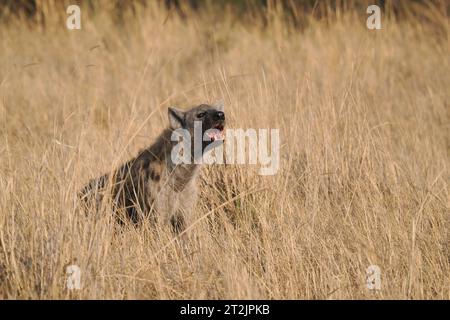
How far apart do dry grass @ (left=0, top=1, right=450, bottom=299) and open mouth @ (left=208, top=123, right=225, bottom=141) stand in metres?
0.27

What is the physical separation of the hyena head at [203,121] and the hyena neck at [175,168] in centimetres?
14

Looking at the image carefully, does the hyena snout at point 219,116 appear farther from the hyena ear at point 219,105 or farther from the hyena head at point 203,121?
the hyena ear at point 219,105

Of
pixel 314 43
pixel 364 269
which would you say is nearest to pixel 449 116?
pixel 314 43

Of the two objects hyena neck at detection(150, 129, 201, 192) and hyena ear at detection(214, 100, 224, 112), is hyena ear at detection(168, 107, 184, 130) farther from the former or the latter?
hyena ear at detection(214, 100, 224, 112)

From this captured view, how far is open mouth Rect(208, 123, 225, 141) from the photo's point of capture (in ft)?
18.3

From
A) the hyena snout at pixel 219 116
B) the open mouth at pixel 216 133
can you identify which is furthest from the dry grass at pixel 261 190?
the hyena snout at pixel 219 116

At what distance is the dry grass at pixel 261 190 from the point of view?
4078mm

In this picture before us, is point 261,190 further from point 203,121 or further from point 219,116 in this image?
point 203,121

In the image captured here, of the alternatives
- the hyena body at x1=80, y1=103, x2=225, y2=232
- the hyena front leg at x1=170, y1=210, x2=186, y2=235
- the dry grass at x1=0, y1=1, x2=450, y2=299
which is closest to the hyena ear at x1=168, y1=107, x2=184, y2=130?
the hyena body at x1=80, y1=103, x2=225, y2=232

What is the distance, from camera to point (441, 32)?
10719mm

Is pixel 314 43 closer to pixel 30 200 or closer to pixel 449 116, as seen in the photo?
pixel 449 116

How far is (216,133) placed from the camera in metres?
5.62

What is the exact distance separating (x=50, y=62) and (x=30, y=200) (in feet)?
17.1
